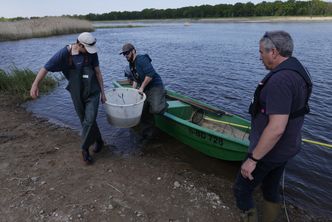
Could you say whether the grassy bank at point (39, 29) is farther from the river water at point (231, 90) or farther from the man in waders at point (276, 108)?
the man in waders at point (276, 108)

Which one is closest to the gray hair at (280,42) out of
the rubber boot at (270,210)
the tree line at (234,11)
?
the rubber boot at (270,210)

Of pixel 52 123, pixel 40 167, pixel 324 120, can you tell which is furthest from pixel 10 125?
pixel 324 120

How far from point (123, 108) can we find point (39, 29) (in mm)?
34016

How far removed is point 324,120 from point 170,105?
4.56m

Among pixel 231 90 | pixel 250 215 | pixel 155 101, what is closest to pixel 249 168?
pixel 250 215

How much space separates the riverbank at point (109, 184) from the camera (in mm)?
4160

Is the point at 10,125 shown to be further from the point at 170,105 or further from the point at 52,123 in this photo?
the point at 170,105

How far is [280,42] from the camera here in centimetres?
269

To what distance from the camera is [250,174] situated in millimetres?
3020

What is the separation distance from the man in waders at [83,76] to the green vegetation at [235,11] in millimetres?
82894

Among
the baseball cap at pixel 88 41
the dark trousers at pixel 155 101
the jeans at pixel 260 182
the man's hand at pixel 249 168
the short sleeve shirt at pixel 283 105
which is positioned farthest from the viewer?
the dark trousers at pixel 155 101

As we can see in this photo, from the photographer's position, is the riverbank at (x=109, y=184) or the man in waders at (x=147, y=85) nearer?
the riverbank at (x=109, y=184)

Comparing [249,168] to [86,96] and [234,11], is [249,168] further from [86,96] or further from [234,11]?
[234,11]

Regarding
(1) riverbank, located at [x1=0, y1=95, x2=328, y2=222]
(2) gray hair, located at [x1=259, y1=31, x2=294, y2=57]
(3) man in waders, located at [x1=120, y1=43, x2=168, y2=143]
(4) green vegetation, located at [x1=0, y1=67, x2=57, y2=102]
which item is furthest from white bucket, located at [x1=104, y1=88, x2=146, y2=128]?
(4) green vegetation, located at [x1=0, y1=67, x2=57, y2=102]
